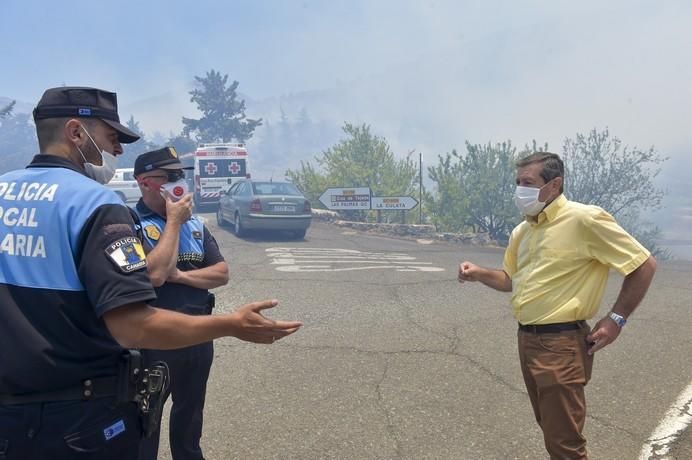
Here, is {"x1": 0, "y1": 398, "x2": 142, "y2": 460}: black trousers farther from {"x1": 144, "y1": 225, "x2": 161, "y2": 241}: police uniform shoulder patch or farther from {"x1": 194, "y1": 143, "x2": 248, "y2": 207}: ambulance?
{"x1": 194, "y1": 143, "x2": 248, "y2": 207}: ambulance

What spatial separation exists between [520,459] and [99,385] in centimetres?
286

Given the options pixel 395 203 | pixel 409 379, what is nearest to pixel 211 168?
pixel 395 203

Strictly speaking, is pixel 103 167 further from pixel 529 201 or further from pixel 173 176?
pixel 529 201

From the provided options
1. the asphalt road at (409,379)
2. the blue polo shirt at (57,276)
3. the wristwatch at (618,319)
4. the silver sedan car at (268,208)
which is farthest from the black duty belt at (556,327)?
the silver sedan car at (268,208)

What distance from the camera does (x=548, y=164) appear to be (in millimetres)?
2982

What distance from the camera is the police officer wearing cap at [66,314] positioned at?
1567 mm

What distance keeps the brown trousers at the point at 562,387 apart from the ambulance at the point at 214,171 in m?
21.3

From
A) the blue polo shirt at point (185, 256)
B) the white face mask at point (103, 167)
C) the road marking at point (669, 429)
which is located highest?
the white face mask at point (103, 167)

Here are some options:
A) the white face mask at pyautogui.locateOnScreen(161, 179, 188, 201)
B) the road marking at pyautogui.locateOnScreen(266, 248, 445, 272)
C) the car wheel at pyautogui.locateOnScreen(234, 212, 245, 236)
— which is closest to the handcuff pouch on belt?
the white face mask at pyautogui.locateOnScreen(161, 179, 188, 201)

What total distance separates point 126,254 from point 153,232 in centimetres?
134

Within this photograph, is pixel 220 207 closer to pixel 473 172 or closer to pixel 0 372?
pixel 0 372

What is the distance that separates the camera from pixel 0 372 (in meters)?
1.60

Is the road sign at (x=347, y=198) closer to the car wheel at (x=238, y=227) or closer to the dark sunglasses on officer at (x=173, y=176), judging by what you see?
the car wheel at (x=238, y=227)

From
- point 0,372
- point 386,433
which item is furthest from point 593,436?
point 0,372
